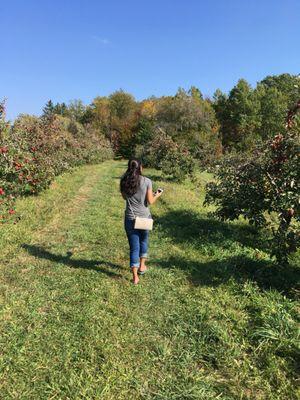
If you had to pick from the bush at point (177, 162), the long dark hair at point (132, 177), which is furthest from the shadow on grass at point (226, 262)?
the bush at point (177, 162)

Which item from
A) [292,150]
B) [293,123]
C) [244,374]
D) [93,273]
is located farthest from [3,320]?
[293,123]

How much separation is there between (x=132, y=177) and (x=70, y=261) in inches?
80.1

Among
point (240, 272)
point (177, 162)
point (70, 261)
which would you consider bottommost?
point (70, 261)

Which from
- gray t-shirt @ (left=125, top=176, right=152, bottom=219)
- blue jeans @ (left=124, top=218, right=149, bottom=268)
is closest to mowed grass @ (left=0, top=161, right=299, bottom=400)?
blue jeans @ (left=124, top=218, right=149, bottom=268)

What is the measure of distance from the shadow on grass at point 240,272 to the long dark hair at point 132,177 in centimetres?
156

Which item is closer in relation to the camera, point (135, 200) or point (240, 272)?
point (135, 200)

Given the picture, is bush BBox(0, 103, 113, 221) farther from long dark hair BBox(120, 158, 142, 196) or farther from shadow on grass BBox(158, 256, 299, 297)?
shadow on grass BBox(158, 256, 299, 297)

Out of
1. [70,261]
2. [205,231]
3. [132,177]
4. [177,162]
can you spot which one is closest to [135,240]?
[132,177]

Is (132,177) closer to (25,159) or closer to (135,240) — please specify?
(135,240)

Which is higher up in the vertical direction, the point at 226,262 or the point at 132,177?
the point at 132,177

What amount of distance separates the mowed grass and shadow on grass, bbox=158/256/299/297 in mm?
18

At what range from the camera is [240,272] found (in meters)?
5.70

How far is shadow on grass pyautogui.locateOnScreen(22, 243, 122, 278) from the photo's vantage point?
5.84 metres

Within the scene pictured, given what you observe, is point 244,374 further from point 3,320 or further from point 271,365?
point 3,320
